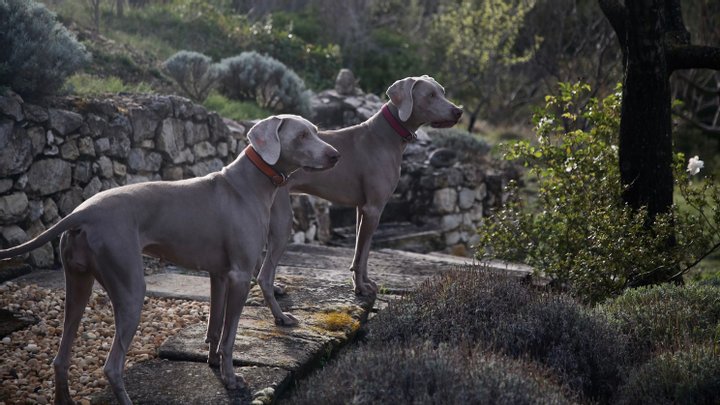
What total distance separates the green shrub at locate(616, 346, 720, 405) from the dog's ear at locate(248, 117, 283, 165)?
210 cm

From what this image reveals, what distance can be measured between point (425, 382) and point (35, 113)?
4.50 meters

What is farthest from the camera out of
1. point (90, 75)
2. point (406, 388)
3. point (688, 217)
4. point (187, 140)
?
point (90, 75)

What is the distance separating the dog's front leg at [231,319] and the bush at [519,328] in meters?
0.84

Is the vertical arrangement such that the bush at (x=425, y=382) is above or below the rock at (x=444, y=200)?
below

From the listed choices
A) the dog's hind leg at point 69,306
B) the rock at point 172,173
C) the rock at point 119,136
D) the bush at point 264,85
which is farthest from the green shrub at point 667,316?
the bush at point 264,85

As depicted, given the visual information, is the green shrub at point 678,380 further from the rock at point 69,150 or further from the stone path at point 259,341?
the rock at point 69,150

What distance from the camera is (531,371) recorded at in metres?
3.58

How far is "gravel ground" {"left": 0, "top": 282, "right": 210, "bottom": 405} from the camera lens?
3.93m

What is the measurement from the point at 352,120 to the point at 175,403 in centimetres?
1000

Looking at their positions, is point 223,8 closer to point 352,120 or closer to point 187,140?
point 352,120

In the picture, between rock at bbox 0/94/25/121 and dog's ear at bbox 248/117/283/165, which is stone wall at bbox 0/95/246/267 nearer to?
rock at bbox 0/94/25/121

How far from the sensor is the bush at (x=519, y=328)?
4.21 meters

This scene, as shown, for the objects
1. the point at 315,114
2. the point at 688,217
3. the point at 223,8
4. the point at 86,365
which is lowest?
the point at 86,365

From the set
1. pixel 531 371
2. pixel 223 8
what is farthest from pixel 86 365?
pixel 223 8
